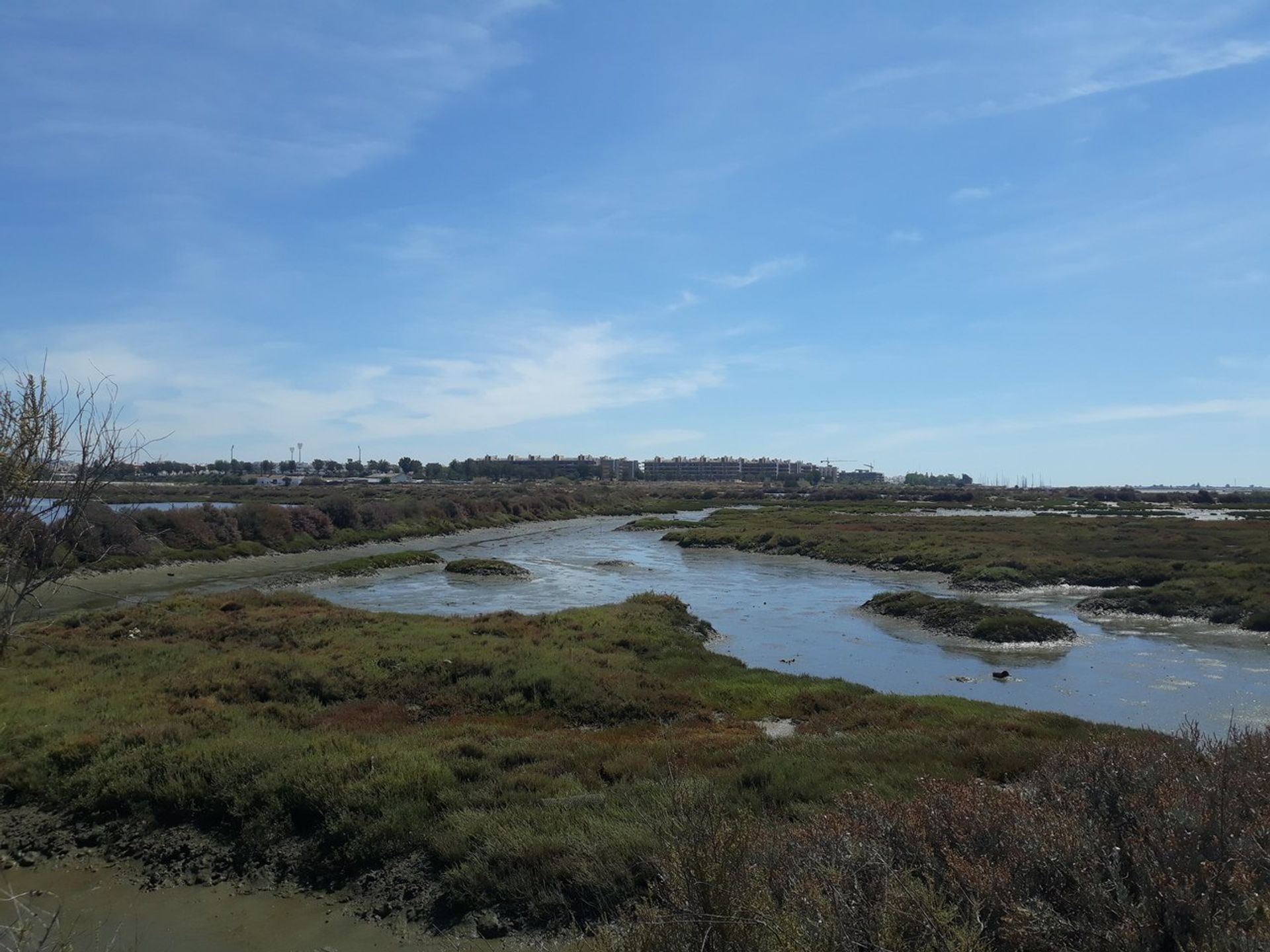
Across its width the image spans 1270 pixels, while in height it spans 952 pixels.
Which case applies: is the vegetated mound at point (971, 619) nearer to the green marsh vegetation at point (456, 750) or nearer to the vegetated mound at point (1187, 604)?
the vegetated mound at point (1187, 604)

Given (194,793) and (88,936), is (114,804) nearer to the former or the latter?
(194,793)

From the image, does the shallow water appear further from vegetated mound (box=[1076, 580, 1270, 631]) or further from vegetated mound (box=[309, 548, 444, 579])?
vegetated mound (box=[309, 548, 444, 579])

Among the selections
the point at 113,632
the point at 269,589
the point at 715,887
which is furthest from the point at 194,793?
the point at 269,589

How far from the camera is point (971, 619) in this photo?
28594 mm

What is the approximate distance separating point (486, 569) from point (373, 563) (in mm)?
8187

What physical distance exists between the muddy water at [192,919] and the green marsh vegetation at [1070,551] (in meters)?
32.0

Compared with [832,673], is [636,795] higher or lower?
higher

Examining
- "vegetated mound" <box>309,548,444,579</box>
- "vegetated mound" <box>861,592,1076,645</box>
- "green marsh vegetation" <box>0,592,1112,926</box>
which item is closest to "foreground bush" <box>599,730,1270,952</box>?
"green marsh vegetation" <box>0,592,1112,926</box>

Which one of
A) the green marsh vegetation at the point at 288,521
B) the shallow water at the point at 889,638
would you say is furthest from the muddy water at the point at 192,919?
the shallow water at the point at 889,638

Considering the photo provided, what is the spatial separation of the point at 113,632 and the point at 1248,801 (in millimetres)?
25795

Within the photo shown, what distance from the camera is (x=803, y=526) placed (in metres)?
70.9

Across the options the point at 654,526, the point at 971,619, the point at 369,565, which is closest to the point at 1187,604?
the point at 971,619

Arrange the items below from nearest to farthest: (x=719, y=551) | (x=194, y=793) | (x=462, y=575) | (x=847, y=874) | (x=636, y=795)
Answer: (x=847, y=874)
(x=636, y=795)
(x=194, y=793)
(x=462, y=575)
(x=719, y=551)

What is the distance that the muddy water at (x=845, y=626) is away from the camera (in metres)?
19.5
